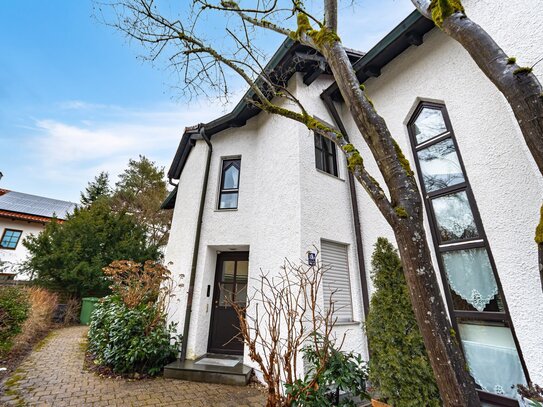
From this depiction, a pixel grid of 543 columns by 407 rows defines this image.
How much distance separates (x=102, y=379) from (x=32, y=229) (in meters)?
19.1

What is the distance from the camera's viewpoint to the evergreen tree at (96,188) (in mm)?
20047

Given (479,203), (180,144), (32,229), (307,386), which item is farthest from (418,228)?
(32,229)

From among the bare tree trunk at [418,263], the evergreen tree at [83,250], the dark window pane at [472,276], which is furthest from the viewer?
the evergreen tree at [83,250]

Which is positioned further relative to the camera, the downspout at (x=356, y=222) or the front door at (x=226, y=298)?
the front door at (x=226, y=298)

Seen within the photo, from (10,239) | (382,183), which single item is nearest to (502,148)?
(382,183)

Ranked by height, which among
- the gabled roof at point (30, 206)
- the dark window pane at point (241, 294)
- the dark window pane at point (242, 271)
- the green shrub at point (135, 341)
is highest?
the gabled roof at point (30, 206)

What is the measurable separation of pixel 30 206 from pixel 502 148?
26.9 m

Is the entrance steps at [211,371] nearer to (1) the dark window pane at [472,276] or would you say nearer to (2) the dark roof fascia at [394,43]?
(1) the dark window pane at [472,276]

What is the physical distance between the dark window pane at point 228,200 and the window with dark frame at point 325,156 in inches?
99.6

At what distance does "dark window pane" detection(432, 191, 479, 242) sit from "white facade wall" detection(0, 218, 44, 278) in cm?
2227

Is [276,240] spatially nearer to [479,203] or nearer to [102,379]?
[479,203]

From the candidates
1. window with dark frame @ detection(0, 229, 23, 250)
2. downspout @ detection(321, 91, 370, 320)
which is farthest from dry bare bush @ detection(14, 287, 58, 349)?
window with dark frame @ detection(0, 229, 23, 250)

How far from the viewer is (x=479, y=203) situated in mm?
3438

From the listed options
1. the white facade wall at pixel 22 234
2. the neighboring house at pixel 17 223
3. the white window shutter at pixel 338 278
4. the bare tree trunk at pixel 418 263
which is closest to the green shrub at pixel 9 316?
the white window shutter at pixel 338 278
